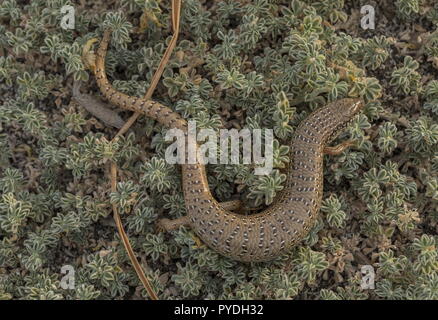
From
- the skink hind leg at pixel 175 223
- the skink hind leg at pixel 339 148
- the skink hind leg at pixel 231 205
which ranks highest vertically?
the skink hind leg at pixel 339 148

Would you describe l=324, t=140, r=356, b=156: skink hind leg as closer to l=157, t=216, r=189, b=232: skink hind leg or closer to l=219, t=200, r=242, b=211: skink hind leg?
l=219, t=200, r=242, b=211: skink hind leg

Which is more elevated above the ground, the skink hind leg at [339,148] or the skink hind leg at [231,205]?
the skink hind leg at [339,148]

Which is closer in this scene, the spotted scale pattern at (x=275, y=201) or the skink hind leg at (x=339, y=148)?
the spotted scale pattern at (x=275, y=201)

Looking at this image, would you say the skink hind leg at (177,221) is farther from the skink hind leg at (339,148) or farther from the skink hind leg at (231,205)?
the skink hind leg at (339,148)

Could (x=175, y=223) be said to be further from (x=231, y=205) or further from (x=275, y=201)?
(x=275, y=201)

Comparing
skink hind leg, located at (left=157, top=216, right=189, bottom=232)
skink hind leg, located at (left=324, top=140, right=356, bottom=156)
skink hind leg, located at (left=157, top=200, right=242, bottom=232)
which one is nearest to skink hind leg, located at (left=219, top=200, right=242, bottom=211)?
skink hind leg, located at (left=157, top=200, right=242, bottom=232)


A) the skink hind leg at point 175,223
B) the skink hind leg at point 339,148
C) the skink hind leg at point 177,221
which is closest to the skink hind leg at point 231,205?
the skink hind leg at point 177,221

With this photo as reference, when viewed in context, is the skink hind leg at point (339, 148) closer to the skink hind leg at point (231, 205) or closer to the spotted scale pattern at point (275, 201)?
the spotted scale pattern at point (275, 201)

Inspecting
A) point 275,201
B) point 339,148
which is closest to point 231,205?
point 275,201

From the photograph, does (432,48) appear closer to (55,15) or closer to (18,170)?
(55,15)
